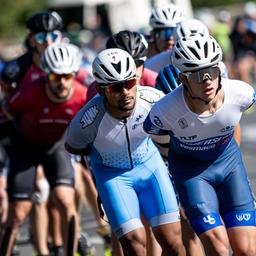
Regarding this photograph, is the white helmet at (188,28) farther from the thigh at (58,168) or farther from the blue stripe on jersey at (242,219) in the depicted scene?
the blue stripe on jersey at (242,219)

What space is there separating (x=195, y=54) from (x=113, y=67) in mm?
726

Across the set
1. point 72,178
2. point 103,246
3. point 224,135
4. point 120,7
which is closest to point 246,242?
point 224,135

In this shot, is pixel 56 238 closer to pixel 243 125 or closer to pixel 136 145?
pixel 136 145

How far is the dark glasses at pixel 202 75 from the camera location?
912 centimetres

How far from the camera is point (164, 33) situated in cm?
1234

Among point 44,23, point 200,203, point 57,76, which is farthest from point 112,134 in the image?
point 44,23

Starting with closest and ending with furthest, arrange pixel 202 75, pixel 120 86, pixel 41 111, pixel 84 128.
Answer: pixel 202 75, pixel 120 86, pixel 84 128, pixel 41 111

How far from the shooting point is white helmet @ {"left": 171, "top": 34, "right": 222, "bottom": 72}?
30.1 ft

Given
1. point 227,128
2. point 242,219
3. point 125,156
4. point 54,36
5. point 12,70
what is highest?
point 54,36

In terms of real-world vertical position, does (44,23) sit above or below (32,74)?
above

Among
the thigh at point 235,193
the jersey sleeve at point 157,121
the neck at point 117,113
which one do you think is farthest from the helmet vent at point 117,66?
the thigh at point 235,193

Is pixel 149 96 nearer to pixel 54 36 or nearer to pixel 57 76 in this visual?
pixel 57 76

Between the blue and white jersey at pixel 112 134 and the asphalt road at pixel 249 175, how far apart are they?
10.9ft

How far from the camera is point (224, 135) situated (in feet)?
30.6
